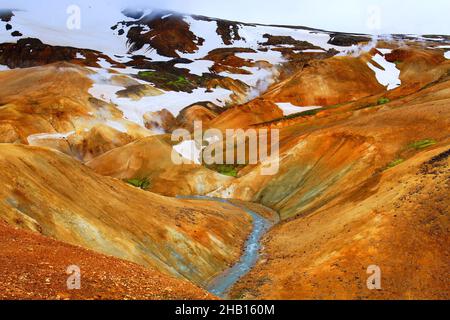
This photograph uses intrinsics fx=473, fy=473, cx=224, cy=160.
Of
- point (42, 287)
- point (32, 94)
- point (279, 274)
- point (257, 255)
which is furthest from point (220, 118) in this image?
point (42, 287)

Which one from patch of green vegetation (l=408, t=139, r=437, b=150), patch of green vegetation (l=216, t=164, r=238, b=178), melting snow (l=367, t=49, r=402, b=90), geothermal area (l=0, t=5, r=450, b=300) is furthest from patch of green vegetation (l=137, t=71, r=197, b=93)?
patch of green vegetation (l=408, t=139, r=437, b=150)

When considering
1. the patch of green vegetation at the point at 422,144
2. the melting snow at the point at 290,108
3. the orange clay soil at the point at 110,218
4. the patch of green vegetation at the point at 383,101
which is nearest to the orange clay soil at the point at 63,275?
the orange clay soil at the point at 110,218

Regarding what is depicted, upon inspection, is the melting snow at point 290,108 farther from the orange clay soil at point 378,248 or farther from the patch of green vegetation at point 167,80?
the orange clay soil at point 378,248

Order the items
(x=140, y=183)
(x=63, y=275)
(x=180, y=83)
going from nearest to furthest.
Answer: (x=63, y=275) < (x=140, y=183) < (x=180, y=83)

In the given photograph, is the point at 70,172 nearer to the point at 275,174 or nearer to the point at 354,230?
the point at 354,230

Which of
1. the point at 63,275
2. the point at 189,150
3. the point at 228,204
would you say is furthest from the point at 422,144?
the point at 189,150

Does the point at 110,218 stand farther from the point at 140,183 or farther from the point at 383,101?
the point at 383,101

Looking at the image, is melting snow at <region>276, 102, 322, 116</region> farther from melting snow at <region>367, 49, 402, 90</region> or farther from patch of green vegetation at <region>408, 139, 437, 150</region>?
patch of green vegetation at <region>408, 139, 437, 150</region>
